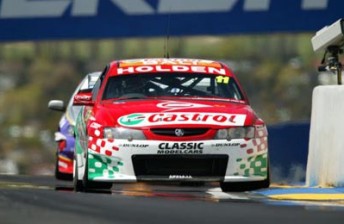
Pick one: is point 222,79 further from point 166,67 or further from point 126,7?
point 126,7

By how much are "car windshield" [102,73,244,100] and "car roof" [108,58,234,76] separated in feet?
0.19

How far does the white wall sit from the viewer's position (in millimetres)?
11719

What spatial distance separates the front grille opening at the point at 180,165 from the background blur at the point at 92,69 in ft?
42.0

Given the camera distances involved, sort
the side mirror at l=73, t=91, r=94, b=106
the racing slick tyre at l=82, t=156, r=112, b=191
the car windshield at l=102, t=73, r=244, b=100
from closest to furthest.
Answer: the racing slick tyre at l=82, t=156, r=112, b=191 → the side mirror at l=73, t=91, r=94, b=106 → the car windshield at l=102, t=73, r=244, b=100

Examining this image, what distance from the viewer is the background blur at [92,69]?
78.2 feet

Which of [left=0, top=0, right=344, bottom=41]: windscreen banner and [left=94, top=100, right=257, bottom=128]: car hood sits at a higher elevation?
[left=0, top=0, right=344, bottom=41]: windscreen banner

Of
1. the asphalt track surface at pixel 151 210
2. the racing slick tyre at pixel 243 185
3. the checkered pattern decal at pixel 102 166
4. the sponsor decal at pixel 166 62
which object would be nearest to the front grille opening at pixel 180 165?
the checkered pattern decal at pixel 102 166

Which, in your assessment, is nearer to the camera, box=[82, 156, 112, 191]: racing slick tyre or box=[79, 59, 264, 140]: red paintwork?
box=[79, 59, 264, 140]: red paintwork

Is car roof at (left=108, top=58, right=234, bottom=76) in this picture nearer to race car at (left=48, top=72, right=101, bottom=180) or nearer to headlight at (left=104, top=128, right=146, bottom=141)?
headlight at (left=104, top=128, right=146, bottom=141)

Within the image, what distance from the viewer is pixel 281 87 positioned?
2409 cm

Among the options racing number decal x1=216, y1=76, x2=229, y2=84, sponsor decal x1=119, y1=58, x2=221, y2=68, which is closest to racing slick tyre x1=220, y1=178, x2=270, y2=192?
racing number decal x1=216, y1=76, x2=229, y2=84

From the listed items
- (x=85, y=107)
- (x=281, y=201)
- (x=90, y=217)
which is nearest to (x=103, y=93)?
(x=85, y=107)

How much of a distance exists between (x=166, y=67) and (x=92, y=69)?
12.0m

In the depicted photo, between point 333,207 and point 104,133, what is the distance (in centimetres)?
263
